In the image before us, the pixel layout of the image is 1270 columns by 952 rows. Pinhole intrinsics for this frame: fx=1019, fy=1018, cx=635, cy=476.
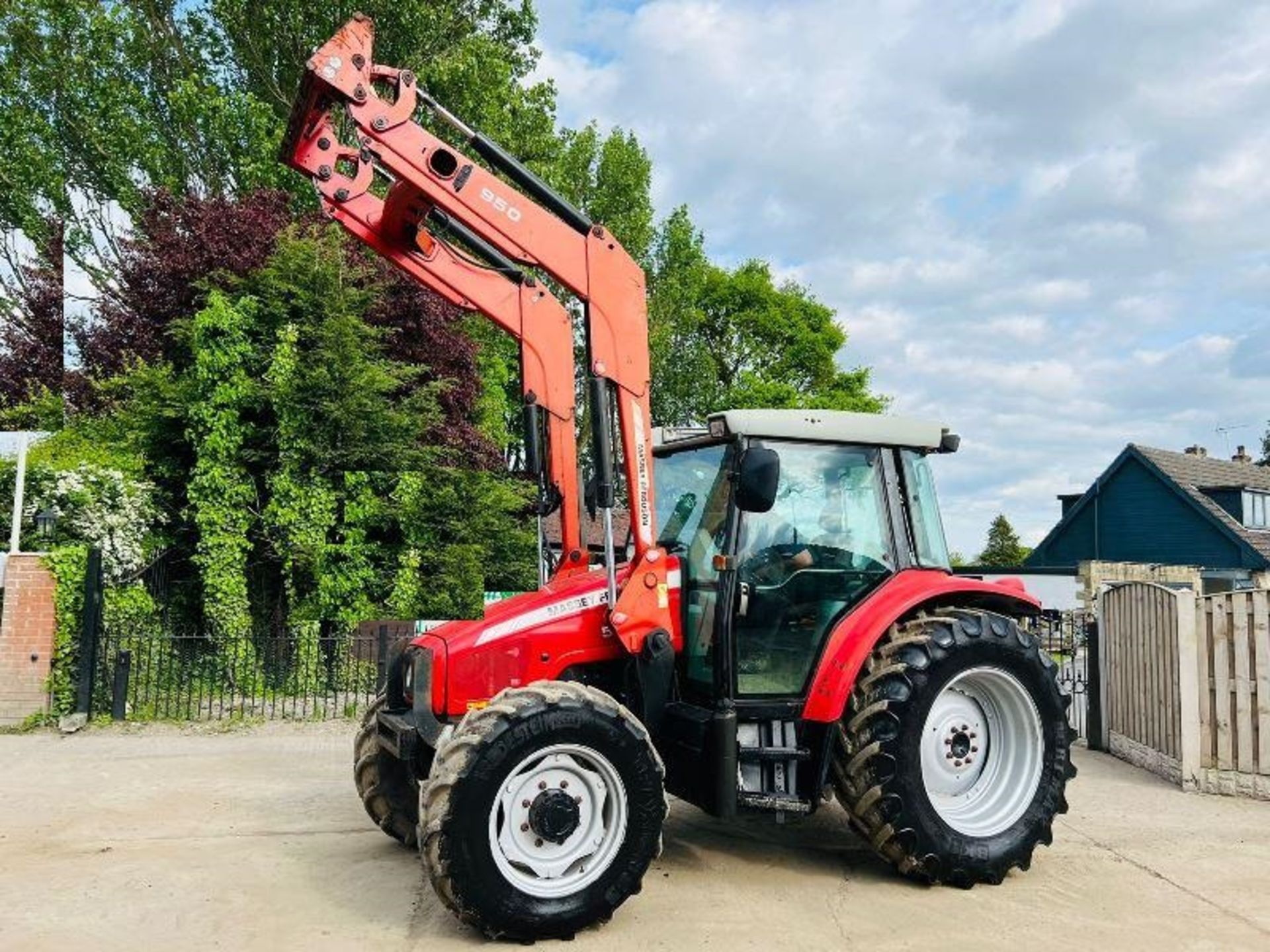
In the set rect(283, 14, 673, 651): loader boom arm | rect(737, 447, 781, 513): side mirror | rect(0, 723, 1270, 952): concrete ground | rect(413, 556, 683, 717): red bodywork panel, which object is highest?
rect(283, 14, 673, 651): loader boom arm

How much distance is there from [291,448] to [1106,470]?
30.2 metres

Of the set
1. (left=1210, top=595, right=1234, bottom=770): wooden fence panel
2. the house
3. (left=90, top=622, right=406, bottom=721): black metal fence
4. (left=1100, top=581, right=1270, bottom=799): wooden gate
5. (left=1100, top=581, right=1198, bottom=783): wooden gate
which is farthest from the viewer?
the house

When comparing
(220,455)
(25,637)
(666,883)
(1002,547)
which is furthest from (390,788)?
(1002,547)

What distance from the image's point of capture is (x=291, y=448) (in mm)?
13148

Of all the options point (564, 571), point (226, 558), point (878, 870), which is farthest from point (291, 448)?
point (878, 870)

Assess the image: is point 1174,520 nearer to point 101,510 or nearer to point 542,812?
point 101,510

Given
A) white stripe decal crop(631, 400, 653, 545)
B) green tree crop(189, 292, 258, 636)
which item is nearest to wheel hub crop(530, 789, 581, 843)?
white stripe decal crop(631, 400, 653, 545)

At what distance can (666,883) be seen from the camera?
4973 mm

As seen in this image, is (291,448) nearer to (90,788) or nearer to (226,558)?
(226,558)

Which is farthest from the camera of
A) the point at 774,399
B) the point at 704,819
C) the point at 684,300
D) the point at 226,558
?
the point at 774,399

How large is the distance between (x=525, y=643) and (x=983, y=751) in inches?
98.9

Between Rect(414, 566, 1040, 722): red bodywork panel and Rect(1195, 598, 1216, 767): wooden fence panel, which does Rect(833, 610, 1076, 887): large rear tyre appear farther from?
Rect(1195, 598, 1216, 767): wooden fence panel

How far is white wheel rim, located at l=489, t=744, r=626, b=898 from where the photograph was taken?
13.7ft

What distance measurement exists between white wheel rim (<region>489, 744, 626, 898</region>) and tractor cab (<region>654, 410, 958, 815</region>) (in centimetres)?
62
